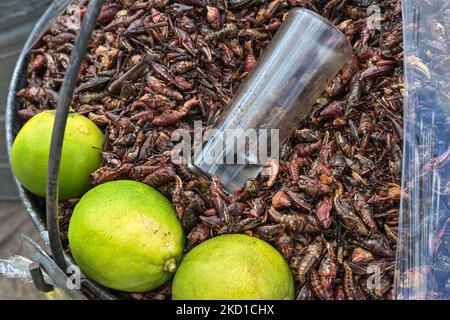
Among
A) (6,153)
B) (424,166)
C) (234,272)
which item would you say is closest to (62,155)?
(234,272)

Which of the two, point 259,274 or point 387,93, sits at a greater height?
point 387,93

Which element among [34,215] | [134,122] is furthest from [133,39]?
[34,215]

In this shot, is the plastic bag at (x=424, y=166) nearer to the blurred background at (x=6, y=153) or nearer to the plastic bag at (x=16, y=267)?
the plastic bag at (x=16, y=267)

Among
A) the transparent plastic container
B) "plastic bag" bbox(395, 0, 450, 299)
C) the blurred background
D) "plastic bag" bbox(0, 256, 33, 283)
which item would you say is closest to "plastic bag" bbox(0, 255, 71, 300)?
"plastic bag" bbox(0, 256, 33, 283)

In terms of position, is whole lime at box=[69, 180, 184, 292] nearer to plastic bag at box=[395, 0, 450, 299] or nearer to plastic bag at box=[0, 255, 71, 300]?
plastic bag at box=[0, 255, 71, 300]

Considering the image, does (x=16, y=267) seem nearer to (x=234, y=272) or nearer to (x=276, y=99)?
(x=234, y=272)
